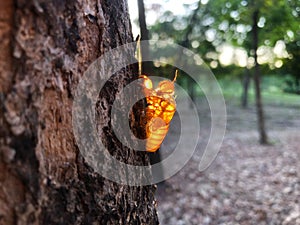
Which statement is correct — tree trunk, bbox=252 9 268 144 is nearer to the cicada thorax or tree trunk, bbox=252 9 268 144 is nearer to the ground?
the ground

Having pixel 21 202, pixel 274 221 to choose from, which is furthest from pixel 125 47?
pixel 274 221

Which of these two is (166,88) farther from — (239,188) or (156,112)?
Answer: (239,188)

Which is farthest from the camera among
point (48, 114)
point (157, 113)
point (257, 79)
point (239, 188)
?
point (257, 79)

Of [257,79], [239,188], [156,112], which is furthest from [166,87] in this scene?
[257,79]

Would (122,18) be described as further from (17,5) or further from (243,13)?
(243,13)

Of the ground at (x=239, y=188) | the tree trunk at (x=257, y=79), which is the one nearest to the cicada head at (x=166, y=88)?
the ground at (x=239, y=188)

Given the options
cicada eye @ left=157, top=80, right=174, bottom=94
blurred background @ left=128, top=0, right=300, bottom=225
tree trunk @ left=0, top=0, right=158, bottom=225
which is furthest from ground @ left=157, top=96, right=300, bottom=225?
tree trunk @ left=0, top=0, right=158, bottom=225

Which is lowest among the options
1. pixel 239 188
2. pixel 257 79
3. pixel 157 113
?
pixel 239 188
